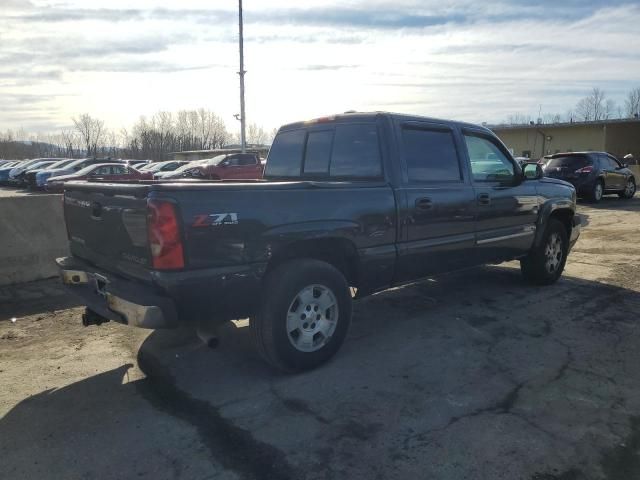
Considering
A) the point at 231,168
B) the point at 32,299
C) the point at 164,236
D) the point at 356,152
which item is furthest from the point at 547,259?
the point at 231,168

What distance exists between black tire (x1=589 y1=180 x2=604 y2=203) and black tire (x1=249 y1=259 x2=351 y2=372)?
52.3ft

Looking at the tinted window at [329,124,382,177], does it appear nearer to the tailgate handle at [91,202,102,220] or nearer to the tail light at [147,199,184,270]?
the tail light at [147,199,184,270]

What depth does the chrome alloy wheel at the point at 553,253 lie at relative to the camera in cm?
644

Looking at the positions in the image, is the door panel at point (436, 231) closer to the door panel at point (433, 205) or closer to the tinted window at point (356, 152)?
the door panel at point (433, 205)

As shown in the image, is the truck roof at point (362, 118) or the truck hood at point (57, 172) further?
the truck hood at point (57, 172)

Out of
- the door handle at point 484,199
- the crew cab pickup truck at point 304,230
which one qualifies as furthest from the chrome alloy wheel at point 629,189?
the door handle at point 484,199

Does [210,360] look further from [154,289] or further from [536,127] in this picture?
[536,127]

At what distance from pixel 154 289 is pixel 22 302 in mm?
3626

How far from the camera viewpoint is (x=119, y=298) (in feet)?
11.0

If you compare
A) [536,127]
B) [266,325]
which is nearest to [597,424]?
[266,325]

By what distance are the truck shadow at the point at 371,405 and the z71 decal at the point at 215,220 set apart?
1271 mm

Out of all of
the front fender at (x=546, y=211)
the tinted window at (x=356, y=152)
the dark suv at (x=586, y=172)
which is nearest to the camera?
the tinted window at (x=356, y=152)

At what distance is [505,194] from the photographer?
5613 mm

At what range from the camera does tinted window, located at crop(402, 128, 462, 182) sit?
4617mm
